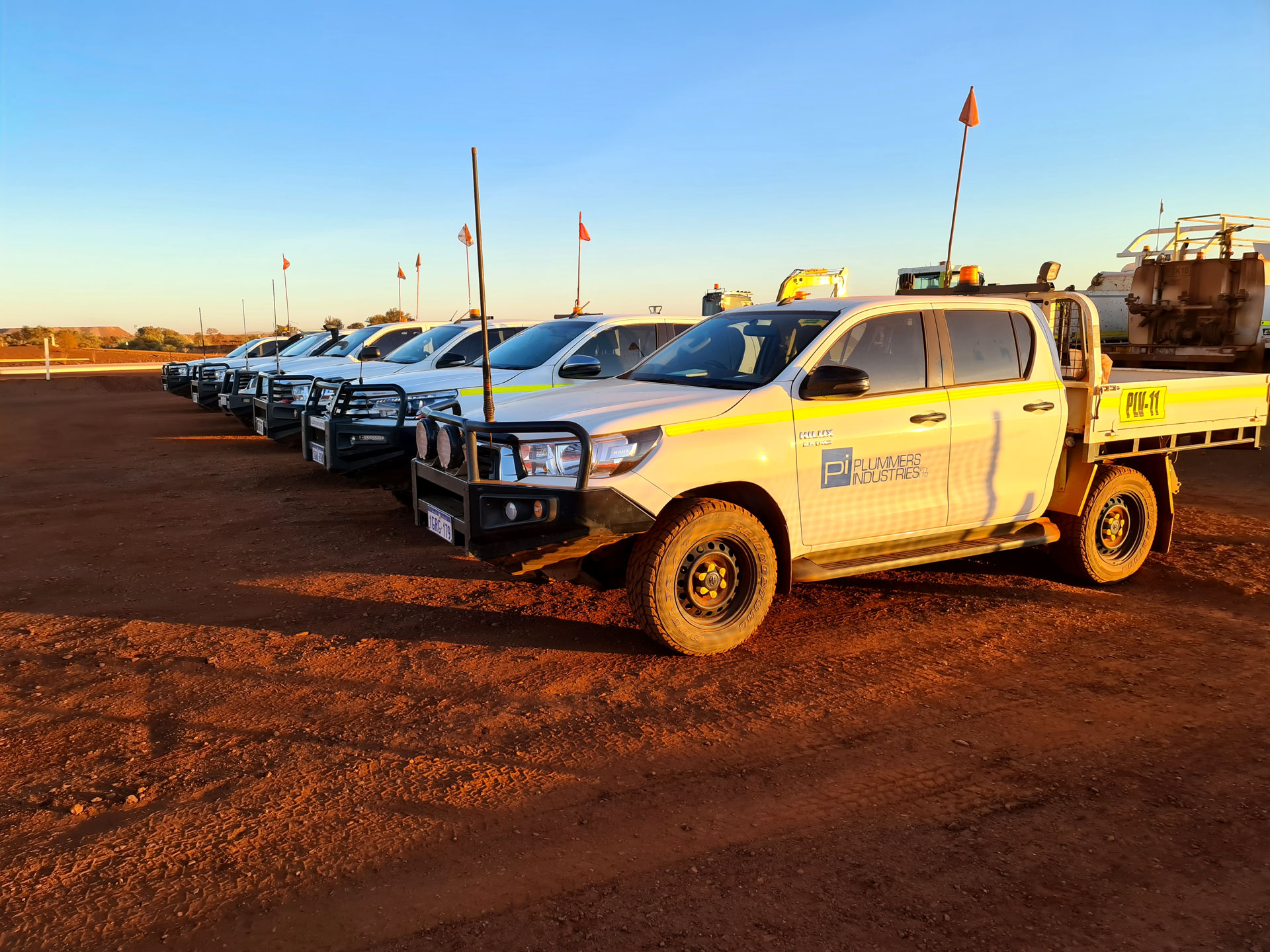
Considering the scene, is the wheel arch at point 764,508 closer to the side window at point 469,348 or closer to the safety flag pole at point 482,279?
the safety flag pole at point 482,279

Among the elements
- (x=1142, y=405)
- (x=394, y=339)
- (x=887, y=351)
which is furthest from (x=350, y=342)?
(x=1142, y=405)

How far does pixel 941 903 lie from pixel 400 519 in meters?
6.81

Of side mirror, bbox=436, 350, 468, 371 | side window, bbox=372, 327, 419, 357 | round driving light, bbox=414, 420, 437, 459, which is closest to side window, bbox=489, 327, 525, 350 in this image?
side mirror, bbox=436, 350, 468, 371

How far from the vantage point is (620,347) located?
896 centimetres

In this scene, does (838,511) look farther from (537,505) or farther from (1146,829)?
(1146,829)

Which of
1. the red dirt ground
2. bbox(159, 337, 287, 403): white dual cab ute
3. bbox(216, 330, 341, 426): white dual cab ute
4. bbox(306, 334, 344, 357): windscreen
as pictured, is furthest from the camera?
bbox(159, 337, 287, 403): white dual cab ute

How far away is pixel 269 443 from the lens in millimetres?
15266

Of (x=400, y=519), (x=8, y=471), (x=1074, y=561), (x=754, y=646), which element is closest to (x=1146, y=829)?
(x=754, y=646)

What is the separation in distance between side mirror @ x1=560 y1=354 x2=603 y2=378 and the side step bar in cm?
273

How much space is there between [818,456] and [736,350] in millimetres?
1003

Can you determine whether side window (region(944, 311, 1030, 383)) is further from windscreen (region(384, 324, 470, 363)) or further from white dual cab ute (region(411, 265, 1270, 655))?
windscreen (region(384, 324, 470, 363))

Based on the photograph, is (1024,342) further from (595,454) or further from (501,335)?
(501,335)

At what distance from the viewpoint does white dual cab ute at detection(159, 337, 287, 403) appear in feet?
68.7

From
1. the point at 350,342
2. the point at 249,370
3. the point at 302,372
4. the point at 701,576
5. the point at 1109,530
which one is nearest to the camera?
the point at 701,576
